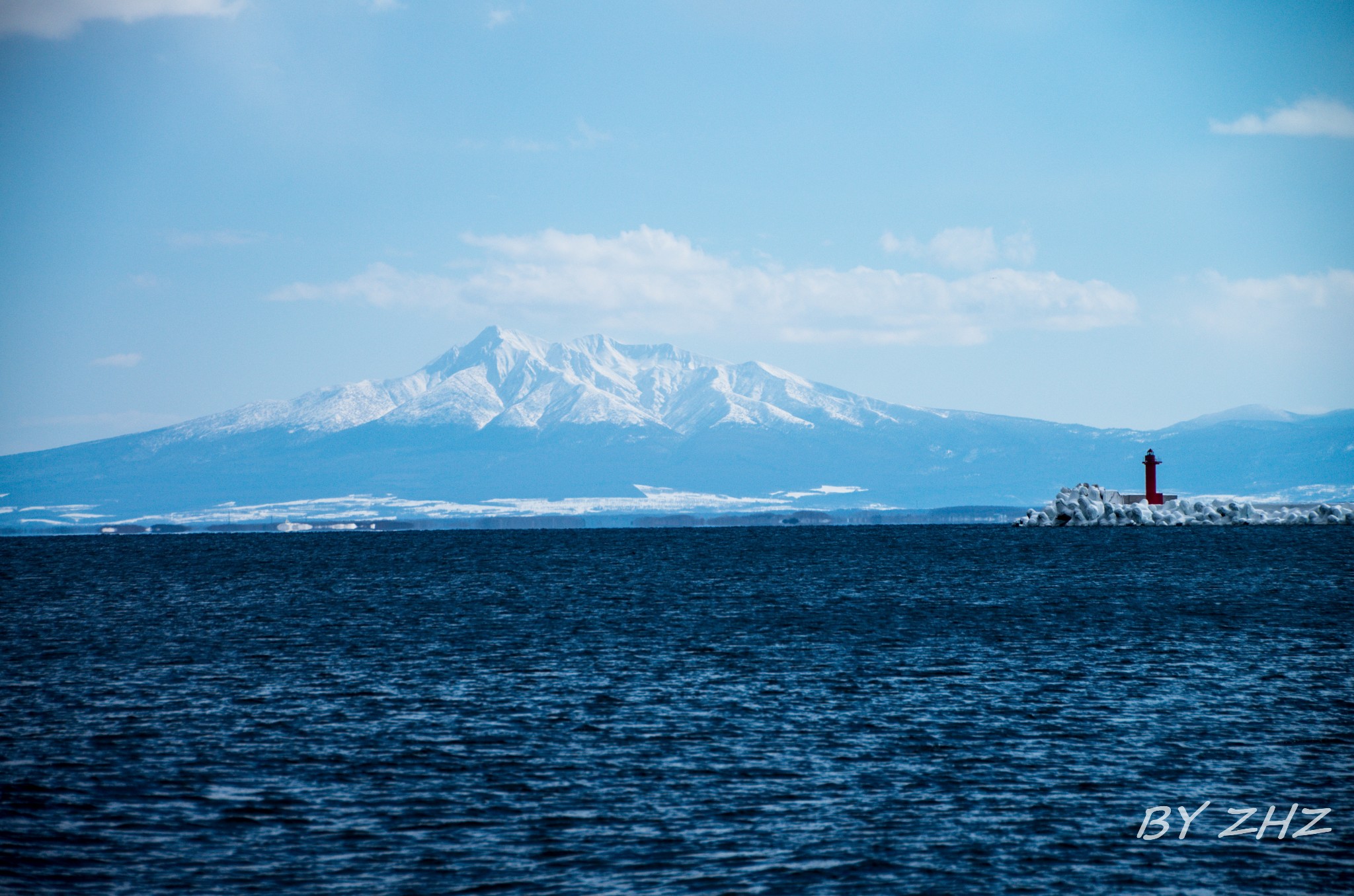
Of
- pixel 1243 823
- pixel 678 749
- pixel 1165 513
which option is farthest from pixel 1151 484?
pixel 1243 823

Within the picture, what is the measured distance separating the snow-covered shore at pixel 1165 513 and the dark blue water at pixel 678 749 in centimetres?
10263

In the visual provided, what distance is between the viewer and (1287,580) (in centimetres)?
7800

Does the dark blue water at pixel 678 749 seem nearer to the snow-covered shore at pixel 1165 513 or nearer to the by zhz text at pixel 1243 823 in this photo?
the by zhz text at pixel 1243 823

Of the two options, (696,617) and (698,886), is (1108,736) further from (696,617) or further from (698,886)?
(696,617)

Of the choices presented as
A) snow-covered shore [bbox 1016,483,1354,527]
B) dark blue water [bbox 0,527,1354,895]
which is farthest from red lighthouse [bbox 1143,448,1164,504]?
dark blue water [bbox 0,527,1354,895]

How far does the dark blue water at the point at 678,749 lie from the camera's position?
19.8 m

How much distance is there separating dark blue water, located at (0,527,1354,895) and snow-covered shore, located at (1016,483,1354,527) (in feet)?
337

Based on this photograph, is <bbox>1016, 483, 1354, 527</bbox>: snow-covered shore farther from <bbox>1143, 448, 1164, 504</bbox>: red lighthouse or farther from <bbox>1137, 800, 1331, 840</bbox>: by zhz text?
<bbox>1137, 800, 1331, 840</bbox>: by zhz text

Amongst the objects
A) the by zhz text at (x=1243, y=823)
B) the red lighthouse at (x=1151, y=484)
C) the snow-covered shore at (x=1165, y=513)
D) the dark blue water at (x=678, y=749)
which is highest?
the red lighthouse at (x=1151, y=484)


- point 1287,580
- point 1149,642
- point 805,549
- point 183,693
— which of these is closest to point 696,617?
point 1149,642

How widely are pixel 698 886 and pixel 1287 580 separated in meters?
69.1

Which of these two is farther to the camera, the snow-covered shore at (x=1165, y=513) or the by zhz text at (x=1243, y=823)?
the snow-covered shore at (x=1165, y=513)

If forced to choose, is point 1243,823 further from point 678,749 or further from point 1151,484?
point 1151,484

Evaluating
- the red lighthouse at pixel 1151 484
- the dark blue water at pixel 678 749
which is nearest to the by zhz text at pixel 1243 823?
the dark blue water at pixel 678 749
